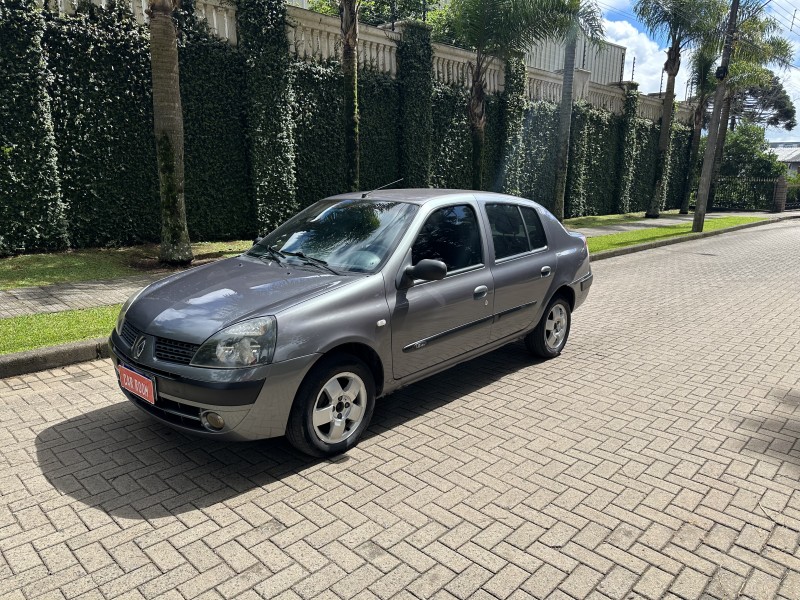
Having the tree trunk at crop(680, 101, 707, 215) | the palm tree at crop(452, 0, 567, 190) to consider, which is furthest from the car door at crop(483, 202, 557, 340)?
the tree trunk at crop(680, 101, 707, 215)

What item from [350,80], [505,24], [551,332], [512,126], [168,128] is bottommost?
[551,332]

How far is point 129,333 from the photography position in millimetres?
3783

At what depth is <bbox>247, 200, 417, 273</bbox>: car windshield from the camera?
418cm

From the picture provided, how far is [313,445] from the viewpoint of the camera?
360 cm

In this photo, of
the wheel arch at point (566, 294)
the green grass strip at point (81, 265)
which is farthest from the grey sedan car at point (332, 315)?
the green grass strip at point (81, 265)

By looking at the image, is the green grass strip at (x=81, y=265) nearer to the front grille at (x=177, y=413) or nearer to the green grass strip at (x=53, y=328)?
the green grass strip at (x=53, y=328)

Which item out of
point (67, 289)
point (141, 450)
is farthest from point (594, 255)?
point (141, 450)

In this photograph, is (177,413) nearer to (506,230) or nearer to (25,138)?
(506,230)

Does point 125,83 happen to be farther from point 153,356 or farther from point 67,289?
point 153,356

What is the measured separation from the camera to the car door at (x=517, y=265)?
4.93 metres

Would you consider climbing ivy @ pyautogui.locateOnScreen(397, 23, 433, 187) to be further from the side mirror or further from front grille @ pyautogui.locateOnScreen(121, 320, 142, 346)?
front grille @ pyautogui.locateOnScreen(121, 320, 142, 346)

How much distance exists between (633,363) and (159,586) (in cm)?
479

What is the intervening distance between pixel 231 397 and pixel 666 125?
2492 cm

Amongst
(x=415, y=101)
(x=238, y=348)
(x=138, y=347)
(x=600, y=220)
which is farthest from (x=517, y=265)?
(x=600, y=220)
